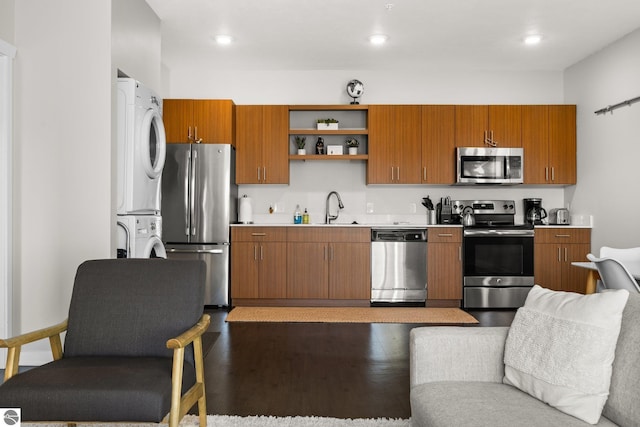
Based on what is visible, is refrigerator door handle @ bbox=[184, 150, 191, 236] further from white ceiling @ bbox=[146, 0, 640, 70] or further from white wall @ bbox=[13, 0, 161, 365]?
white wall @ bbox=[13, 0, 161, 365]

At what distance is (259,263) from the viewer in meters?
5.82

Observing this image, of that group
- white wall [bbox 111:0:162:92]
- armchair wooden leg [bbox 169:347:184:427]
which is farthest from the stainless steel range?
armchair wooden leg [bbox 169:347:184:427]

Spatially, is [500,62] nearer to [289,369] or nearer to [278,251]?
[278,251]

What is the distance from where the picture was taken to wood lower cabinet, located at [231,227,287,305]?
5.82 meters

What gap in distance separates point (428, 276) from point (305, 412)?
11.1ft

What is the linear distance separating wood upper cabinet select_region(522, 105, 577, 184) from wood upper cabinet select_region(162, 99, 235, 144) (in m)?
3.45

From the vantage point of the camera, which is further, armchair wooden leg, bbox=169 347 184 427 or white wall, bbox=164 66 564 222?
white wall, bbox=164 66 564 222

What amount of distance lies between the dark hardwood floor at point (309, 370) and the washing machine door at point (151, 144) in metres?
1.49

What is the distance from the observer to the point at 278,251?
582 centimetres

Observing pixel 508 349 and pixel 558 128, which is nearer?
pixel 508 349

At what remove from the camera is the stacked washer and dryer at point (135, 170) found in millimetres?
3715

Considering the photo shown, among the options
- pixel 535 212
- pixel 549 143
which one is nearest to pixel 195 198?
pixel 535 212

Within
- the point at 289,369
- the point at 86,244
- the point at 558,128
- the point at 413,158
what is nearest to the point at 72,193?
the point at 86,244

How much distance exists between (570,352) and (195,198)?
4613 millimetres
